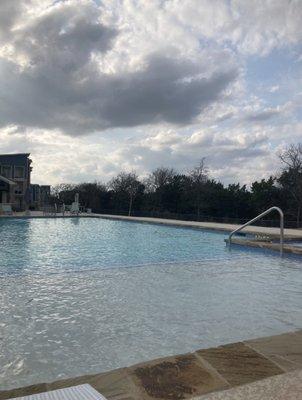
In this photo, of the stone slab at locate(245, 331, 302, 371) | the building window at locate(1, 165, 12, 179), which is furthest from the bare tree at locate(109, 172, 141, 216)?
the stone slab at locate(245, 331, 302, 371)

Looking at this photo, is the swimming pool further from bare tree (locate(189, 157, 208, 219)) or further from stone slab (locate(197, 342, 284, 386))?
bare tree (locate(189, 157, 208, 219))

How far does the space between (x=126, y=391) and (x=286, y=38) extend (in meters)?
10.6

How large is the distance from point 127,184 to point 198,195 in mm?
10984

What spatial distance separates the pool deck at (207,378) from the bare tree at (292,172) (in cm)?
2984

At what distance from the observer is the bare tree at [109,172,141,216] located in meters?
40.9

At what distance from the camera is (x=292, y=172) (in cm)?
3209

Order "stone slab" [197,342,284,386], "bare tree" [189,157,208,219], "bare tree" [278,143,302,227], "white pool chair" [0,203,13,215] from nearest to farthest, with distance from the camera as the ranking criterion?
"stone slab" [197,342,284,386] → "white pool chair" [0,203,13,215] → "bare tree" [278,143,302,227] → "bare tree" [189,157,208,219]

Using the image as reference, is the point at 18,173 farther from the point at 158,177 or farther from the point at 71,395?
the point at 71,395

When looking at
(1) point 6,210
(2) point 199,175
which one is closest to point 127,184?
(2) point 199,175

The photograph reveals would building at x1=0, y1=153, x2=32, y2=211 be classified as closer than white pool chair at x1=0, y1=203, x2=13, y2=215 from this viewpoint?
No

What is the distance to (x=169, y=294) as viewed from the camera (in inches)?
224

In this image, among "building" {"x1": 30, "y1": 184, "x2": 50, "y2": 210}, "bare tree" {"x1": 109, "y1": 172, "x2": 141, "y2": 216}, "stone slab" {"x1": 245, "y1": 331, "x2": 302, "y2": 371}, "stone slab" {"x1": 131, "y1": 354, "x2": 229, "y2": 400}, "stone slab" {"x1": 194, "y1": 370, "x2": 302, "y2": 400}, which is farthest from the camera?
"building" {"x1": 30, "y1": 184, "x2": 50, "y2": 210}

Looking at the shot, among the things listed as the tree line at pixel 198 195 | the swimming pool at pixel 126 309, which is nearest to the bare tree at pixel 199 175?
the tree line at pixel 198 195

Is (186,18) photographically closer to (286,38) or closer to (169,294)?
(286,38)
